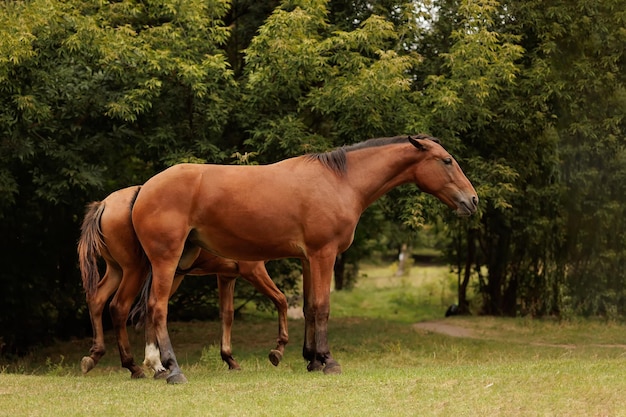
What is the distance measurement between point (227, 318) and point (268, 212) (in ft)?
7.68

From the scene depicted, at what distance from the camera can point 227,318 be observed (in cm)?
1135

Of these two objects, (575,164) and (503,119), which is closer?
(503,119)

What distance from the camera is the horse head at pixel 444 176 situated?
9898mm

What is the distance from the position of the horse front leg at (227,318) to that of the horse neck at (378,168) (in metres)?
2.55

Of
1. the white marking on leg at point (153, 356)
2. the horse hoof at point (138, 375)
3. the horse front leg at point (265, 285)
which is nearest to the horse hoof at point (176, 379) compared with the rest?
the white marking on leg at point (153, 356)

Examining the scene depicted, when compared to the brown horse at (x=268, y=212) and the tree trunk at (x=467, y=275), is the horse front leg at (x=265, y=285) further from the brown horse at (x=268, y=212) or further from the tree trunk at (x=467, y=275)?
the tree trunk at (x=467, y=275)

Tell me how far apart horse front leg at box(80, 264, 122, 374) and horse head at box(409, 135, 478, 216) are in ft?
12.7

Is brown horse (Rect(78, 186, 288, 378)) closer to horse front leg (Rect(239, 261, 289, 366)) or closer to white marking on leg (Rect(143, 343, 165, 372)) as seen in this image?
white marking on leg (Rect(143, 343, 165, 372))

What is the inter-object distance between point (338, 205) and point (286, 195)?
562 millimetres

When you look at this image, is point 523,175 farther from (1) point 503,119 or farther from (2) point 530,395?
(2) point 530,395

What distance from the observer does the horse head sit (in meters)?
9.90

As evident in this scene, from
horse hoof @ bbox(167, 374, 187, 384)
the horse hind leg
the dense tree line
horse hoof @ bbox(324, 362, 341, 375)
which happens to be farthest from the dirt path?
horse hoof @ bbox(167, 374, 187, 384)

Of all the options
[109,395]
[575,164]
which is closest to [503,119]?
[575,164]

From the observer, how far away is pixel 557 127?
17.1 m
